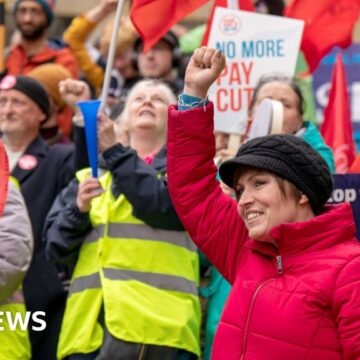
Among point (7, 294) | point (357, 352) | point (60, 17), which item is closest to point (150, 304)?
point (7, 294)

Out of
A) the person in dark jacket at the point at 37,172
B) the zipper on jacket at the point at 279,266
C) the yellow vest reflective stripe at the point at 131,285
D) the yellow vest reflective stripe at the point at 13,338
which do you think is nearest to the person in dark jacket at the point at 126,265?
the yellow vest reflective stripe at the point at 131,285

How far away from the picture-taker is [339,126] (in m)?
6.78

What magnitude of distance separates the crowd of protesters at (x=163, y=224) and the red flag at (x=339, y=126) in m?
0.50

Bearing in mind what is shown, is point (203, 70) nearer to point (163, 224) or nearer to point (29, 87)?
point (163, 224)

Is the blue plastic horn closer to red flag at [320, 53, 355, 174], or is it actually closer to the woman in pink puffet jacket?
the woman in pink puffet jacket

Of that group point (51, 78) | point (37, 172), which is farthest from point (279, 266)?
point (51, 78)

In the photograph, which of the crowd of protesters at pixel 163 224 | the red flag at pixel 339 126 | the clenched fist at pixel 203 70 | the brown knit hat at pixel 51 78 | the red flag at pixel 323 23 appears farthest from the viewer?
the brown knit hat at pixel 51 78

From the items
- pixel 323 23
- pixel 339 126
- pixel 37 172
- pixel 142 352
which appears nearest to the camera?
pixel 142 352

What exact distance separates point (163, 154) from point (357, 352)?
2389 mm

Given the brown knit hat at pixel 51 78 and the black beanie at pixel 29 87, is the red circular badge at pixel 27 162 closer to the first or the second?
the black beanie at pixel 29 87

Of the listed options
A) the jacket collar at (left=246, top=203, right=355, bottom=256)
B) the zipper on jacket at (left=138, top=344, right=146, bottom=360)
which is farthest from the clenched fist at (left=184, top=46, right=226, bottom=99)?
the zipper on jacket at (left=138, top=344, right=146, bottom=360)

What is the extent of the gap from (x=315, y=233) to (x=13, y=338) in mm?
1951

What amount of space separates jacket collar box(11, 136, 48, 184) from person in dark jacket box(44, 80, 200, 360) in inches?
33.5

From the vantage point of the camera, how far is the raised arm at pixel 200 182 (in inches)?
170
